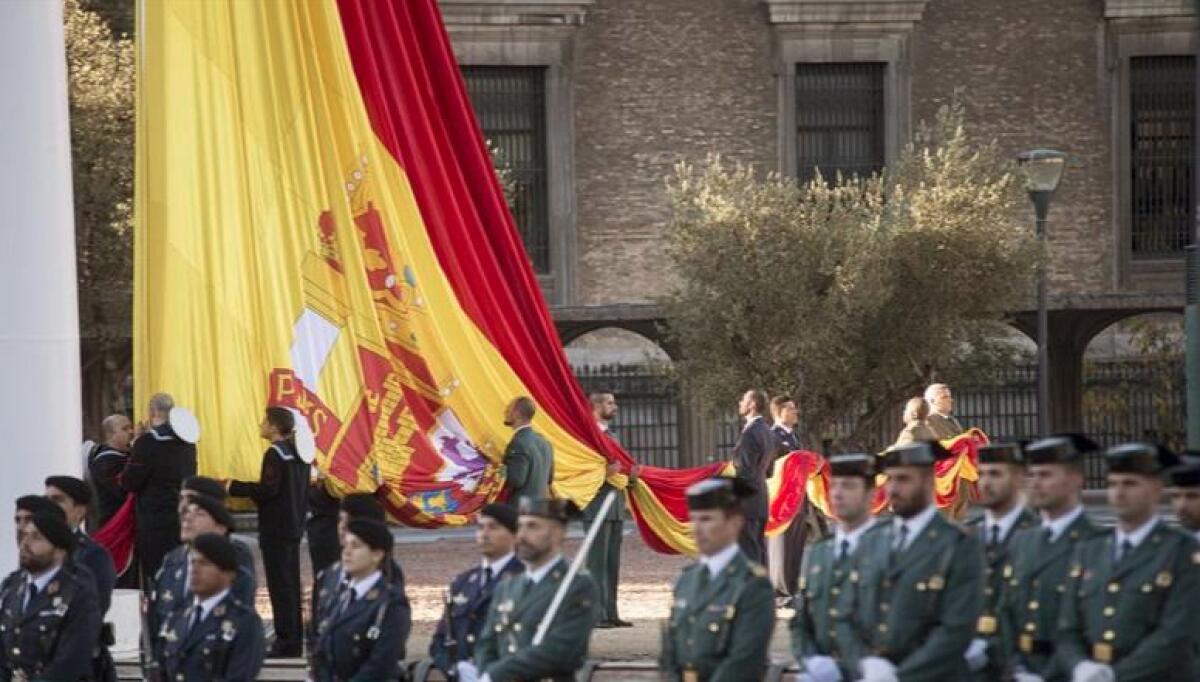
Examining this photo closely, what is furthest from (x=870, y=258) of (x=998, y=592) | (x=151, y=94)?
(x=998, y=592)

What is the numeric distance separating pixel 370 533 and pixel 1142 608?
12.9ft

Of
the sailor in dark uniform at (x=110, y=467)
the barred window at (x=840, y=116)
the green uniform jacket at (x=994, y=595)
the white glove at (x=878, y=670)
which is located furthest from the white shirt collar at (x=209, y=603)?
the barred window at (x=840, y=116)

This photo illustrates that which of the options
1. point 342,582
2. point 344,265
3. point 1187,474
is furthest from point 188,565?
point 344,265

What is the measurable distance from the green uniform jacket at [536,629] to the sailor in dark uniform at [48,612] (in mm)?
2534

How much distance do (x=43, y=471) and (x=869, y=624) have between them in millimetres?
7980

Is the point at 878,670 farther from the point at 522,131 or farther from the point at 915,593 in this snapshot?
the point at 522,131

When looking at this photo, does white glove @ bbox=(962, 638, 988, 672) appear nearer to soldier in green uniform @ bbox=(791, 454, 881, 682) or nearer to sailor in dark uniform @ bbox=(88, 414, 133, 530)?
soldier in green uniform @ bbox=(791, 454, 881, 682)

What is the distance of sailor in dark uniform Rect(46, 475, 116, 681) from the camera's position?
13.2 metres

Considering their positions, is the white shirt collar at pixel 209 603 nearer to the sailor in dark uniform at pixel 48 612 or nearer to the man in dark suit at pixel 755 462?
the sailor in dark uniform at pixel 48 612

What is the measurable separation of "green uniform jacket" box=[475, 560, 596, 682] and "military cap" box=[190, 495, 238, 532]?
6.42 feet

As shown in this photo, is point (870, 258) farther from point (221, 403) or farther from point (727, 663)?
point (727, 663)

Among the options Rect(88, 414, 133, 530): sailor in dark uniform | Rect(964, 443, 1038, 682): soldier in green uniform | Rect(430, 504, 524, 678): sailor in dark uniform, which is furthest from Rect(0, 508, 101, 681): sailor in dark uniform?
Result: Rect(88, 414, 133, 530): sailor in dark uniform

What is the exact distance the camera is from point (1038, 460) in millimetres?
10992

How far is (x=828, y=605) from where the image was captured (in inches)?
430
